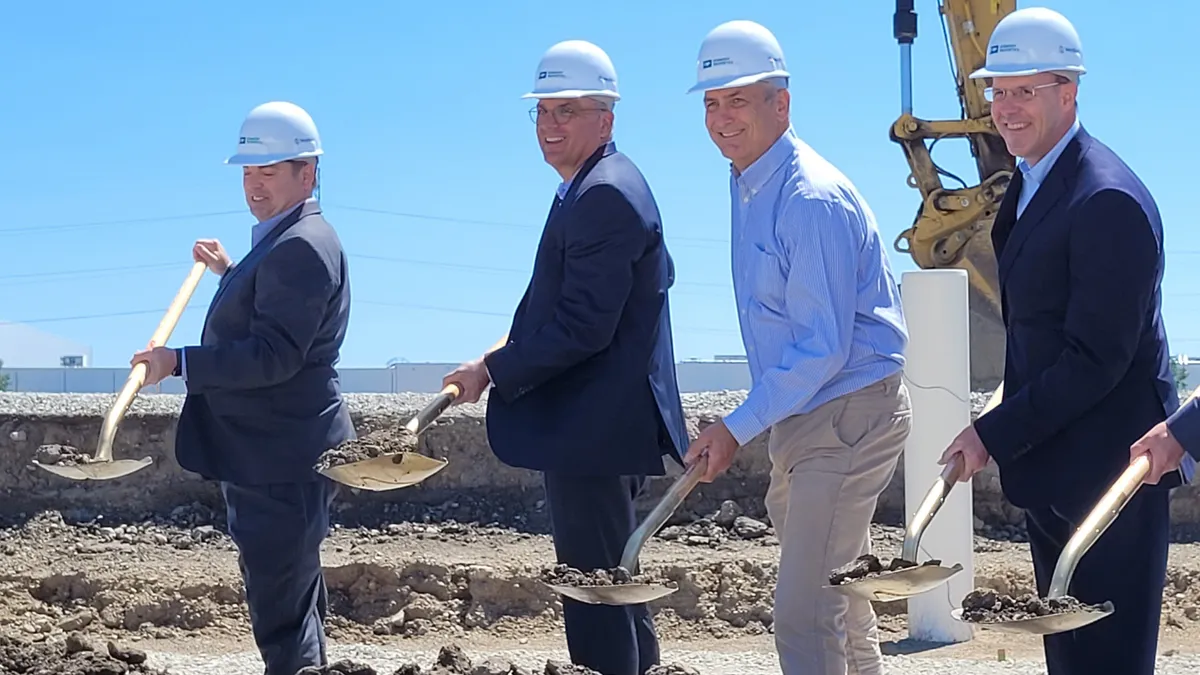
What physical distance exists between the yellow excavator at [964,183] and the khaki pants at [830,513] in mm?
9115

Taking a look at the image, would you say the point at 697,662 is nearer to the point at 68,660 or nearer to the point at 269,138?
the point at 68,660

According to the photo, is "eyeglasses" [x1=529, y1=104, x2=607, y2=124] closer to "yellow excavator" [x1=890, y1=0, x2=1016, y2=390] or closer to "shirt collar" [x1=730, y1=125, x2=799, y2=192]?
"shirt collar" [x1=730, y1=125, x2=799, y2=192]

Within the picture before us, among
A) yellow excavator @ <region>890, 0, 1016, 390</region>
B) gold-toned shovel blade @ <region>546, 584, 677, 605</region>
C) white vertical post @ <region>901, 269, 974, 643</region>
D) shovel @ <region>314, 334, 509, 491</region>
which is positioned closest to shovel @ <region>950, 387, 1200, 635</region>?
gold-toned shovel blade @ <region>546, 584, 677, 605</region>

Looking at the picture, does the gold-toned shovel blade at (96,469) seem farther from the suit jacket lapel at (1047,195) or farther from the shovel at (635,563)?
the suit jacket lapel at (1047,195)

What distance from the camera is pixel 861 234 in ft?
11.8

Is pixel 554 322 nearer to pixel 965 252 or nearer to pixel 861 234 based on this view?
pixel 861 234

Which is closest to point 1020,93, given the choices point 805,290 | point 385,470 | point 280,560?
point 805,290

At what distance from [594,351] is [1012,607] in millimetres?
1269

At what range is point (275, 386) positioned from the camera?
421 centimetres

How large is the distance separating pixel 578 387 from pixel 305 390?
0.87 m

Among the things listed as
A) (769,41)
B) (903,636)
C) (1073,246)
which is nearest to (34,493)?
(903,636)

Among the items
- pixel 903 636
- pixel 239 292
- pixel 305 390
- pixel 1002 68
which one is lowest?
pixel 903 636

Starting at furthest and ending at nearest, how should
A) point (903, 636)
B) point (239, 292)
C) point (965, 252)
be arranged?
point (965, 252), point (903, 636), point (239, 292)

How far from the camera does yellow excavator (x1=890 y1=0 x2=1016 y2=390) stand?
12492mm
